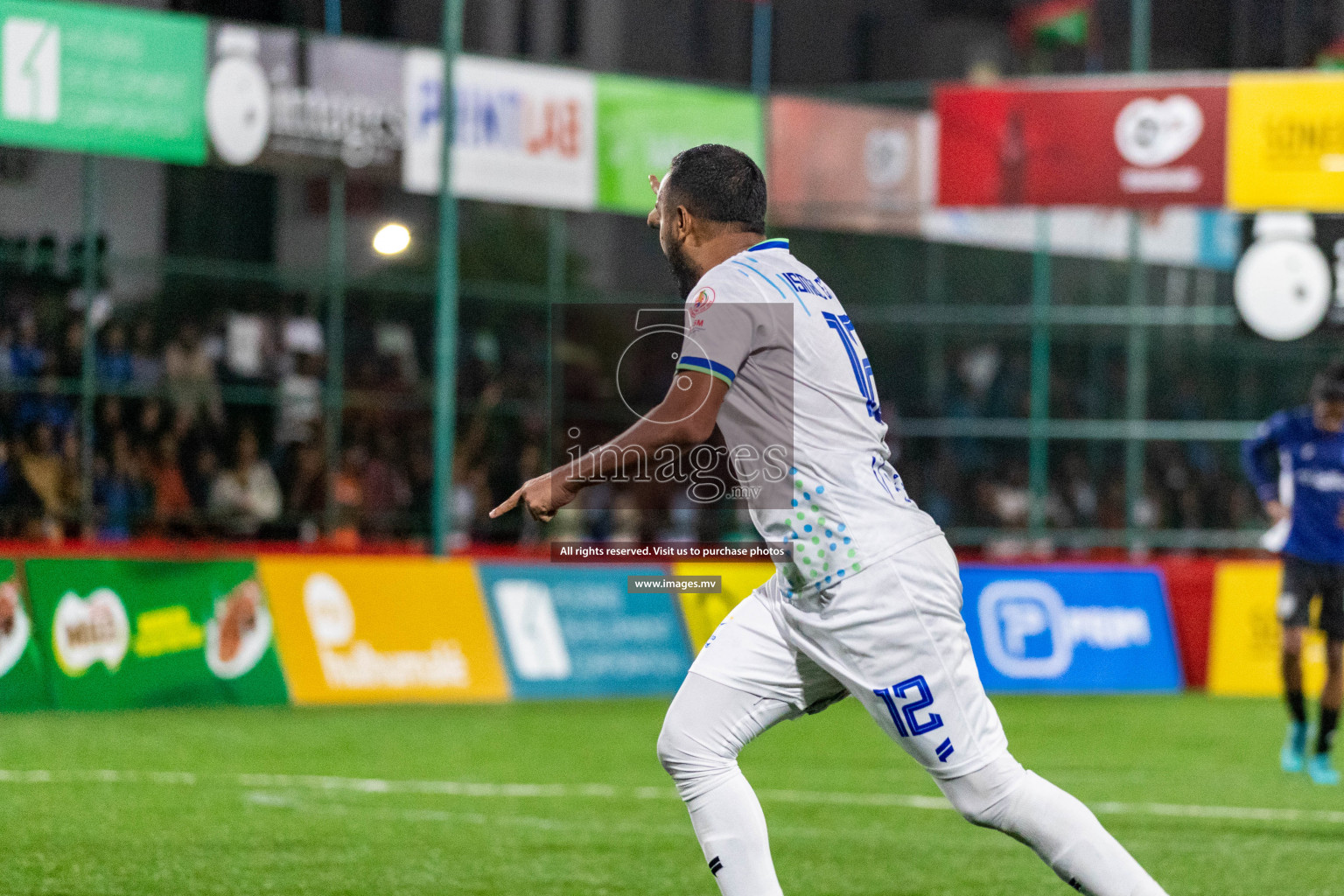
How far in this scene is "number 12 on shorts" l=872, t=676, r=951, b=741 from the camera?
4.98 metres

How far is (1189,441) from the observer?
2788 cm

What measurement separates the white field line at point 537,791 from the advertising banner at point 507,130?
11.1 metres

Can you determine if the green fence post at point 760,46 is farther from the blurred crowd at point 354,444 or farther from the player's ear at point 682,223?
the player's ear at point 682,223

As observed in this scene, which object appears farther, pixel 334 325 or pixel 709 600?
pixel 334 325

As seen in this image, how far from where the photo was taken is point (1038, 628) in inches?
740

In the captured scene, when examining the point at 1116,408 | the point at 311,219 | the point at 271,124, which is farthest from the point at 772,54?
the point at 271,124

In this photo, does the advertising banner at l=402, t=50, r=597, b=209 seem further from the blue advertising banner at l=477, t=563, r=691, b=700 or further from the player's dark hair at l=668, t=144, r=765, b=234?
the player's dark hair at l=668, t=144, r=765, b=234

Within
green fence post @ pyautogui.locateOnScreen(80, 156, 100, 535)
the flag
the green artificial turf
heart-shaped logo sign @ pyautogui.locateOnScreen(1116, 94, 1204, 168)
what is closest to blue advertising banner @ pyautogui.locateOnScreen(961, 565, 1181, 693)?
the green artificial turf

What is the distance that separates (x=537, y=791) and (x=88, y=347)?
469 inches

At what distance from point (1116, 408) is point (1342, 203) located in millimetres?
9346

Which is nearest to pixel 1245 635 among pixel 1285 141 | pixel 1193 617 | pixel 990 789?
pixel 1193 617

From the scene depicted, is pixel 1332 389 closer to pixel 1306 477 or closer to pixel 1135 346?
pixel 1306 477

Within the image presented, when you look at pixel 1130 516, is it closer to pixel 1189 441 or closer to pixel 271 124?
pixel 1189 441

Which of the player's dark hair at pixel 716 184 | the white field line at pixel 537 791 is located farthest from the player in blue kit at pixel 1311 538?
the player's dark hair at pixel 716 184
